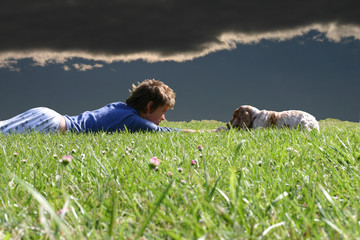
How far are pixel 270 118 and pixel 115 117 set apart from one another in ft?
9.56

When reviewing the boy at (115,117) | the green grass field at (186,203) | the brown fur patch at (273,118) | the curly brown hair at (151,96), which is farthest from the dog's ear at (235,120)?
the green grass field at (186,203)

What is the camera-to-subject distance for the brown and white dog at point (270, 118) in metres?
5.56

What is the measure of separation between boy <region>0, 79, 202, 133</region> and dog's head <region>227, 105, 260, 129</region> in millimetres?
960

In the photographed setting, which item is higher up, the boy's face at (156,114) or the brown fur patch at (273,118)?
the brown fur patch at (273,118)

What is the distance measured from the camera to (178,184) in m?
1.65

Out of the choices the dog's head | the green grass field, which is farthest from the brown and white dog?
the green grass field

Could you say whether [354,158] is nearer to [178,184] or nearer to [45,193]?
[178,184]

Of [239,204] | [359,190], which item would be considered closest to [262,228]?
[239,204]

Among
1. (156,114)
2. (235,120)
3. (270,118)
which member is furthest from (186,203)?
(156,114)

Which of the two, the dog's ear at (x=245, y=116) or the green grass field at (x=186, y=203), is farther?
the dog's ear at (x=245, y=116)

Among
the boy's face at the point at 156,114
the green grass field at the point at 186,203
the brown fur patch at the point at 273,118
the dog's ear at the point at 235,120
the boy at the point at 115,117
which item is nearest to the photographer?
the green grass field at the point at 186,203

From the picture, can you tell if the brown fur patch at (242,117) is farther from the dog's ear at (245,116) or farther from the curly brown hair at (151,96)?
the curly brown hair at (151,96)

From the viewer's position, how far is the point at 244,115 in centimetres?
603

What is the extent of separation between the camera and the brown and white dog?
18.2 feet
